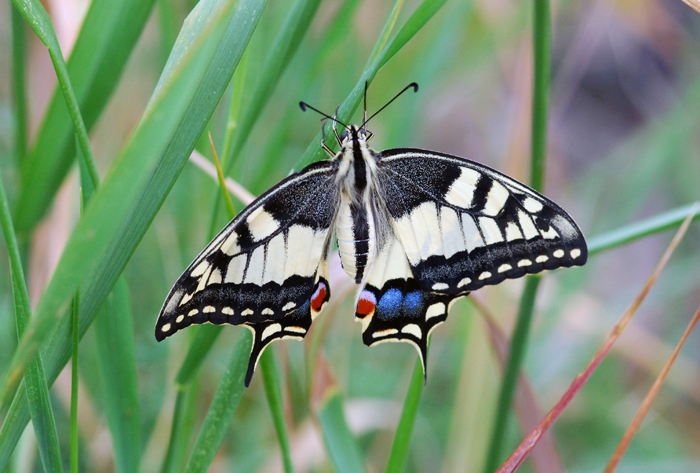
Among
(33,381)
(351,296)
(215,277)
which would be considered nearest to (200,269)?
(215,277)

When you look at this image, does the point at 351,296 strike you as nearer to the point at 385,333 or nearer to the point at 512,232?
the point at 385,333

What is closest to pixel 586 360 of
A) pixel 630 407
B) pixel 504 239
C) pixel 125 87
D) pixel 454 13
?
pixel 630 407

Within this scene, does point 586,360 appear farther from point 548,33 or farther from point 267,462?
point 548,33

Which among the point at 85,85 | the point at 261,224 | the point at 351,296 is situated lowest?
the point at 261,224

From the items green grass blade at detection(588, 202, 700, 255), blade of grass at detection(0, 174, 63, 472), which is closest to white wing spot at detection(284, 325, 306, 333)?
blade of grass at detection(0, 174, 63, 472)

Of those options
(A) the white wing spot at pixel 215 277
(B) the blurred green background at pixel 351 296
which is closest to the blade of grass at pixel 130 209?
(B) the blurred green background at pixel 351 296

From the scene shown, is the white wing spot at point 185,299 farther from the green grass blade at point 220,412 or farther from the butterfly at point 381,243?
the green grass blade at point 220,412
